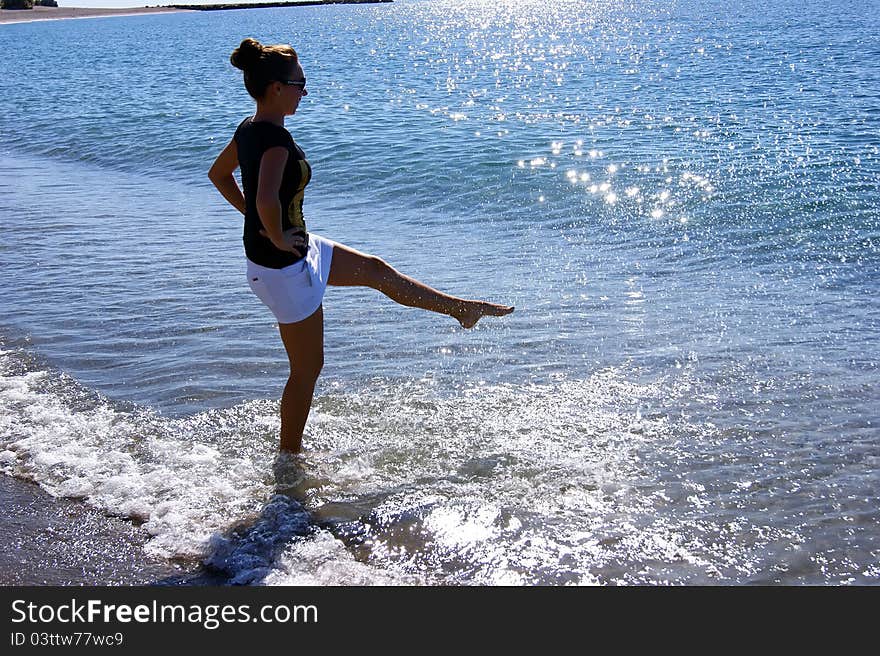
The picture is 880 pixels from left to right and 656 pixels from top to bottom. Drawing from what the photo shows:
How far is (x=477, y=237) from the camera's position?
10266mm

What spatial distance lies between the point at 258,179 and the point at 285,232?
258 millimetres

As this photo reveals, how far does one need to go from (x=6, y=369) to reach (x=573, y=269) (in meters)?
4.89

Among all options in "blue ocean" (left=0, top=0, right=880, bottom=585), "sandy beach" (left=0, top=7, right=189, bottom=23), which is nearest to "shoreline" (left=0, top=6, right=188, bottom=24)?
"sandy beach" (left=0, top=7, right=189, bottom=23)

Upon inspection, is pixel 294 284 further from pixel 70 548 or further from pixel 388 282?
pixel 70 548

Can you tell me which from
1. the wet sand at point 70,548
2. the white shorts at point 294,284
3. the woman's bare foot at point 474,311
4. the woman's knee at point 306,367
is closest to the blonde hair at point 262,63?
the white shorts at point 294,284

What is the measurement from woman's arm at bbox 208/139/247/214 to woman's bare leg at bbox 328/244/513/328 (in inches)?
21.5

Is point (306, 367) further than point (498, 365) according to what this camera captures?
No

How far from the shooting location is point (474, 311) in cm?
497

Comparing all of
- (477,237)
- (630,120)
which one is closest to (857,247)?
(477,237)

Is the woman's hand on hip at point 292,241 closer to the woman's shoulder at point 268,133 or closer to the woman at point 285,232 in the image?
the woman at point 285,232

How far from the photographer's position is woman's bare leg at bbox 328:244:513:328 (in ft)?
15.2

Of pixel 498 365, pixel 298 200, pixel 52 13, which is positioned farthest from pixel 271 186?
pixel 52 13

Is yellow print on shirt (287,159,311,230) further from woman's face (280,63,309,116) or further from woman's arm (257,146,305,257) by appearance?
woman's face (280,63,309,116)

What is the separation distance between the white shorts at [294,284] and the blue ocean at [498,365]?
3.12 ft
